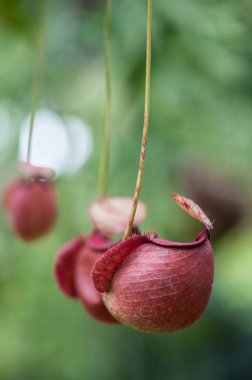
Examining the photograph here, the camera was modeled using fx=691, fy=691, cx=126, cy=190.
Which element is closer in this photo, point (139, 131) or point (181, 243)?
point (181, 243)

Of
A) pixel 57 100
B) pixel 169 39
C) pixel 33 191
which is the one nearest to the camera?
pixel 33 191

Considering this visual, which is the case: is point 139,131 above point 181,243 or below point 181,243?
below

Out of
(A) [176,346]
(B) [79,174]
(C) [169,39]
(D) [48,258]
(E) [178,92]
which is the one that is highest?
(C) [169,39]

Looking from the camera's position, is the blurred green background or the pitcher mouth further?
the blurred green background

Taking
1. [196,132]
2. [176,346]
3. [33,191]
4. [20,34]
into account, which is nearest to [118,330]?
[176,346]

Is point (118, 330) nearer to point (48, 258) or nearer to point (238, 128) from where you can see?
point (48, 258)

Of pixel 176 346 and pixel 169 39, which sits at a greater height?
pixel 169 39

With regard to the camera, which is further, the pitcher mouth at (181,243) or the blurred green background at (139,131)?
the blurred green background at (139,131)

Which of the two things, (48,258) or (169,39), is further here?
(48,258)
